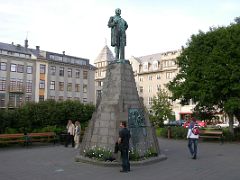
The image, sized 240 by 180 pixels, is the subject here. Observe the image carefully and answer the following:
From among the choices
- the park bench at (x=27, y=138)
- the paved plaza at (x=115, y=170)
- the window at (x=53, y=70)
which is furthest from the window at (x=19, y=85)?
the paved plaza at (x=115, y=170)

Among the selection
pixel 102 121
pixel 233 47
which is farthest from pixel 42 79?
pixel 102 121

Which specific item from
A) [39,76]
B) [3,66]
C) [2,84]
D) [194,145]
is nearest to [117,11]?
[194,145]

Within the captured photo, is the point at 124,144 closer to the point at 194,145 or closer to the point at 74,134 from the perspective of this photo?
the point at 194,145

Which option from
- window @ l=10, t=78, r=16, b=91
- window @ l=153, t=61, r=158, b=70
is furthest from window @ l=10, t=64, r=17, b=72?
window @ l=153, t=61, r=158, b=70

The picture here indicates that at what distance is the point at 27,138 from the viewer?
2155 cm

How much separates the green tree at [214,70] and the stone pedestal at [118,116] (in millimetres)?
12887

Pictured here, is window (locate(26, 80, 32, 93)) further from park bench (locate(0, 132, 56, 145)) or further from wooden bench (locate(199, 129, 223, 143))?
wooden bench (locate(199, 129, 223, 143))

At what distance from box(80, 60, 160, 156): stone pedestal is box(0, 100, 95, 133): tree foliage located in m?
10.8

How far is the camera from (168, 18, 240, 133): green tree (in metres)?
26.6

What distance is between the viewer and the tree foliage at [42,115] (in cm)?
2432

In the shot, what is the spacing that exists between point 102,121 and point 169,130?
628 inches

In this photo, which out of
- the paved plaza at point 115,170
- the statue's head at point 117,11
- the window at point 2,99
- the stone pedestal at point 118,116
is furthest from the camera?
the window at point 2,99

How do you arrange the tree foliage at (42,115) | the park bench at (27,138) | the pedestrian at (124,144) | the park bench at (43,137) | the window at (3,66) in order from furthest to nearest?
1. the window at (3,66)
2. the tree foliage at (42,115)
3. the park bench at (43,137)
4. the park bench at (27,138)
5. the pedestrian at (124,144)

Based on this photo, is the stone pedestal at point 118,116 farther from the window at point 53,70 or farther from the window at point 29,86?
the window at point 53,70
